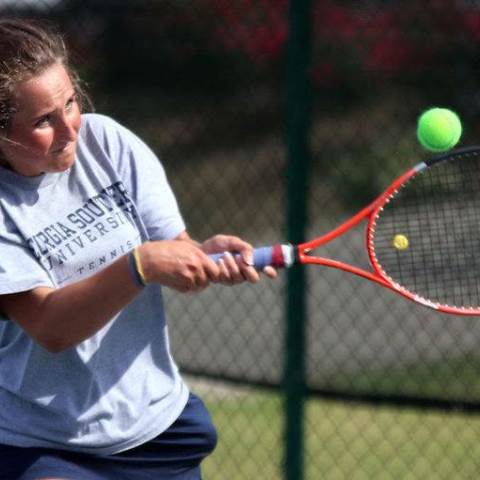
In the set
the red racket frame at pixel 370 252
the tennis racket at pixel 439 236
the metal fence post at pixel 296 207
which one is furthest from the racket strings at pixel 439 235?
the red racket frame at pixel 370 252

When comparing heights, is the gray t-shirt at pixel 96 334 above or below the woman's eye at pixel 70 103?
below

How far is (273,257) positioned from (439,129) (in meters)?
0.53

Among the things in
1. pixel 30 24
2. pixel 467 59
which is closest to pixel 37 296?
pixel 30 24

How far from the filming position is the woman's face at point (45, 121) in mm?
2697

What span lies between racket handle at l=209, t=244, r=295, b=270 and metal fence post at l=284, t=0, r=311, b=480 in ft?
4.67

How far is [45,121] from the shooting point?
2717mm

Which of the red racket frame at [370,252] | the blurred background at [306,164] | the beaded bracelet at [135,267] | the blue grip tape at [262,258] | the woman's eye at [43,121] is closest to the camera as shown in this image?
the beaded bracelet at [135,267]

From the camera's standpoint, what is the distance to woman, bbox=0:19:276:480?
8.79ft

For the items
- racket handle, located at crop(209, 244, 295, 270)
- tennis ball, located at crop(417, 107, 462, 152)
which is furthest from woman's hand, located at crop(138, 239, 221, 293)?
tennis ball, located at crop(417, 107, 462, 152)

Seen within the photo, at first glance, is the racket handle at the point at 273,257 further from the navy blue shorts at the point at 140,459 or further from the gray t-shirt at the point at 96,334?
the navy blue shorts at the point at 140,459

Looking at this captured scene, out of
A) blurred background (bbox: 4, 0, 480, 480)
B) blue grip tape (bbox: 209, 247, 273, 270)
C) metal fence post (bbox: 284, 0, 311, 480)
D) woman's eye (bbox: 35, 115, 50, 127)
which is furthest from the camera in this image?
blurred background (bbox: 4, 0, 480, 480)

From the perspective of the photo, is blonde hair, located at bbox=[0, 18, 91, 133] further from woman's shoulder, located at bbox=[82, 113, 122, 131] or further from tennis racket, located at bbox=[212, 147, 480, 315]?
tennis racket, located at bbox=[212, 147, 480, 315]

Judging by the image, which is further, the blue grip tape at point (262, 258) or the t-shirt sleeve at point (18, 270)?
the blue grip tape at point (262, 258)

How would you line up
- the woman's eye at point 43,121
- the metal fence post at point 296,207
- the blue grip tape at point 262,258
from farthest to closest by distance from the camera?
the metal fence post at point 296,207, the blue grip tape at point 262,258, the woman's eye at point 43,121
